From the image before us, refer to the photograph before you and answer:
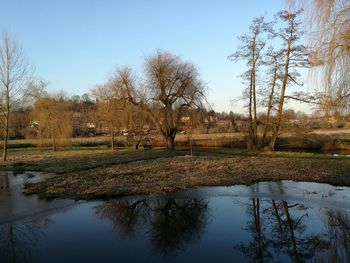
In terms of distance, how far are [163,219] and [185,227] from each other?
782 millimetres

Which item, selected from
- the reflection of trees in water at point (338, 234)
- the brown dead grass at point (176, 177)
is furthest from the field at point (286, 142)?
the reflection of trees in water at point (338, 234)

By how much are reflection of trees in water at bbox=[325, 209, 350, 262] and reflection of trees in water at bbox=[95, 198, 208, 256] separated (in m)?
2.62

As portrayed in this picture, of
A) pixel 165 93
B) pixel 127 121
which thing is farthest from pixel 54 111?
pixel 165 93

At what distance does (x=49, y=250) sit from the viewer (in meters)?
6.34

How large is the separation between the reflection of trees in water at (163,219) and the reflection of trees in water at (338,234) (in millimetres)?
2616

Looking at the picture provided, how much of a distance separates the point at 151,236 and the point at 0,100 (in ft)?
72.5

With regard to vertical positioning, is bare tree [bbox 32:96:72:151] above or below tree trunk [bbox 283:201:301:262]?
above

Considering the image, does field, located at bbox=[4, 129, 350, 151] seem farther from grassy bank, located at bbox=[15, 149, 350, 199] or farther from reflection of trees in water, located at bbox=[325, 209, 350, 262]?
reflection of trees in water, located at bbox=[325, 209, 350, 262]

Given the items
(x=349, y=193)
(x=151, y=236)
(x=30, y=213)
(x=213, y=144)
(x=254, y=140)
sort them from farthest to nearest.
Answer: (x=213, y=144)
(x=254, y=140)
(x=349, y=193)
(x=30, y=213)
(x=151, y=236)

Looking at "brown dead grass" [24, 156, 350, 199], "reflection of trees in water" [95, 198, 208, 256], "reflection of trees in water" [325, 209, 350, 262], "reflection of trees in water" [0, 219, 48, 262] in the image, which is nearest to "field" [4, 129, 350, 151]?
"brown dead grass" [24, 156, 350, 199]

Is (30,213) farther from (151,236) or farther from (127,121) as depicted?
(127,121)

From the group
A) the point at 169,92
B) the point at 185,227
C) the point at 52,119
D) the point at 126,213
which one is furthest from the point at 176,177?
the point at 52,119

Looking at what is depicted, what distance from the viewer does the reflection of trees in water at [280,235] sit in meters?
5.90

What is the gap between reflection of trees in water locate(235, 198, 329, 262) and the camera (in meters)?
5.90
